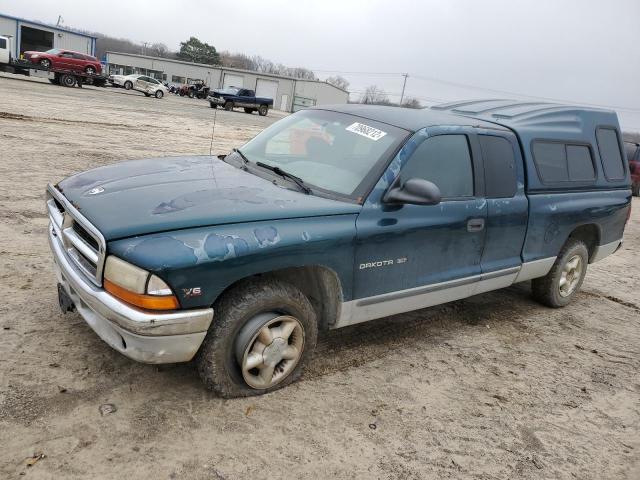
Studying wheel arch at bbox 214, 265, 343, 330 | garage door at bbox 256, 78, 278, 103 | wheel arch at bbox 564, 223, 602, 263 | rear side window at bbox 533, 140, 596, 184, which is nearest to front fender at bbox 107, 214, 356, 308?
wheel arch at bbox 214, 265, 343, 330

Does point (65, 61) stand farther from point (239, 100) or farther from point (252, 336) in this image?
point (252, 336)

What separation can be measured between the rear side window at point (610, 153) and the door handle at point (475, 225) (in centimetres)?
223

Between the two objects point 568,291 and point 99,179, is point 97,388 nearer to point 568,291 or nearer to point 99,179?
point 99,179

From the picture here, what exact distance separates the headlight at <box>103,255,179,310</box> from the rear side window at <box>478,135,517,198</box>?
264cm

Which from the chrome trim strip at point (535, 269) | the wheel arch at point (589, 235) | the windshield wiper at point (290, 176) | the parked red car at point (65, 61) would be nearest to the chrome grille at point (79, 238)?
the windshield wiper at point (290, 176)

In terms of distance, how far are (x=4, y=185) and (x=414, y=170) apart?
5928mm

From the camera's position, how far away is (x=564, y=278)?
5.22 metres

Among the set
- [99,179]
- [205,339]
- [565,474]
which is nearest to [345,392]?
[205,339]

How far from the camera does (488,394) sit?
11.3 ft

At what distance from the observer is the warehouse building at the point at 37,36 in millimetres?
42153

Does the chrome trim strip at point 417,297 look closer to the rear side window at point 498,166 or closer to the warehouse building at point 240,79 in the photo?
the rear side window at point 498,166

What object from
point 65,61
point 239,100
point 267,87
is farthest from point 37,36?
point 267,87

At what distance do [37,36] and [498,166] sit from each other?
171 feet

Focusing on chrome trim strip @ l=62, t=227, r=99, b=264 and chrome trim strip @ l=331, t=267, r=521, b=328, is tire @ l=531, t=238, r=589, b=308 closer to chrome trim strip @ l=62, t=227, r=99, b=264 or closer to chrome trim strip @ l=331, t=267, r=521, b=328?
chrome trim strip @ l=331, t=267, r=521, b=328
